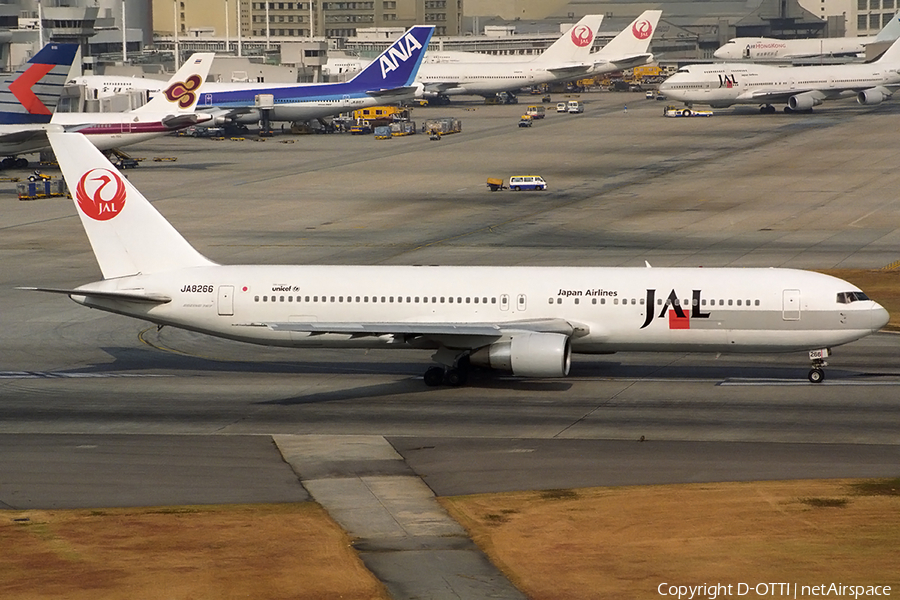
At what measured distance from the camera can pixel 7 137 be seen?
110 m

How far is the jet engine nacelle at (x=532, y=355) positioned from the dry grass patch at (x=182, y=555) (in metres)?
12.5

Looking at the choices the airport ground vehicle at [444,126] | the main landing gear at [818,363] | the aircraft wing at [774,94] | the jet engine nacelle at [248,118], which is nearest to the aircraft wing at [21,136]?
the jet engine nacelle at [248,118]

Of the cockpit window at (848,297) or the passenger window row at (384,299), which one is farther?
the passenger window row at (384,299)

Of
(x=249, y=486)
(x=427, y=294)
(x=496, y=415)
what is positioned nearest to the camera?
(x=249, y=486)

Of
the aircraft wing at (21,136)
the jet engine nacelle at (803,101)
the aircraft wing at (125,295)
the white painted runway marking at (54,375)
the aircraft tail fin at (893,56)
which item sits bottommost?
the white painted runway marking at (54,375)

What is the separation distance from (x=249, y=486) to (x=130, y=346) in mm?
20646

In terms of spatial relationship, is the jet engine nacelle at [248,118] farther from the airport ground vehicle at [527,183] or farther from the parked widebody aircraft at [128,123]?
the airport ground vehicle at [527,183]

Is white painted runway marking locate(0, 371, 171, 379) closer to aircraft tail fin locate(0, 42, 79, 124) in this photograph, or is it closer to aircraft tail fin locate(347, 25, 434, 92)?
aircraft tail fin locate(0, 42, 79, 124)

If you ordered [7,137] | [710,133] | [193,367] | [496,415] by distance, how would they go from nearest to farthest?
1. [496,415]
2. [193,367]
3. [7,137]
4. [710,133]

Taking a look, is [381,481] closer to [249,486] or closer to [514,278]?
[249,486]

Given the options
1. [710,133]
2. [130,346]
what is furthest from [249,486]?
[710,133]

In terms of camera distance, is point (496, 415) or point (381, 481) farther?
Answer: point (496, 415)

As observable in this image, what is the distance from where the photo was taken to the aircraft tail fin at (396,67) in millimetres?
151250

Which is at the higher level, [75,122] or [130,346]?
[75,122]
